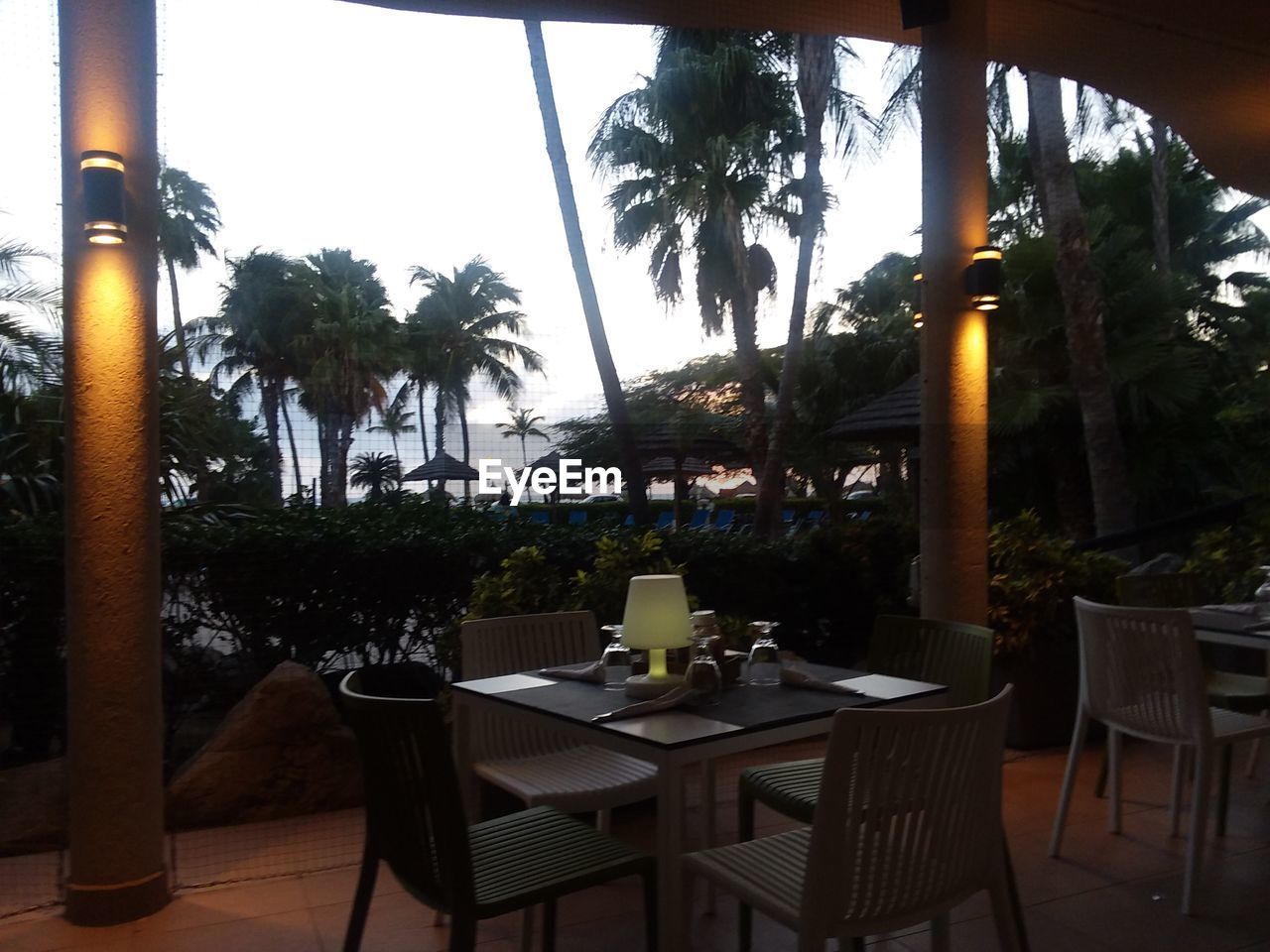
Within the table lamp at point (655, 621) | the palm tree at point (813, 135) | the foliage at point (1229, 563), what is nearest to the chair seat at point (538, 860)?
the table lamp at point (655, 621)

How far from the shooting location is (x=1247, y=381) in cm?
974

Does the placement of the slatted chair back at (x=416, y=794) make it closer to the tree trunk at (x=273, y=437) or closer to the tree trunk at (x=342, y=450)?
the tree trunk at (x=273, y=437)

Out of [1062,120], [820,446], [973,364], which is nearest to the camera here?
[973,364]

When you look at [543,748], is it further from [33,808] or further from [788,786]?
[33,808]

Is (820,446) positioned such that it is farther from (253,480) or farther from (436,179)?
(253,480)

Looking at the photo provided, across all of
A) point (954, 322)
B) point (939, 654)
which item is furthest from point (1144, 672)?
point (954, 322)

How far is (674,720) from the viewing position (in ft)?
7.09

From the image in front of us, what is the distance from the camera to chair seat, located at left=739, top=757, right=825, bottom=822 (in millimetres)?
2389

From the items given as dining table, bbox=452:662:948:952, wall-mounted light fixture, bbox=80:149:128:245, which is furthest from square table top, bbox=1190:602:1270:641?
wall-mounted light fixture, bbox=80:149:128:245

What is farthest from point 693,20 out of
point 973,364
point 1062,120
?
point 1062,120

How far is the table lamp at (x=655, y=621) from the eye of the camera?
2375 mm

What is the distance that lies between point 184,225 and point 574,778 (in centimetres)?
374

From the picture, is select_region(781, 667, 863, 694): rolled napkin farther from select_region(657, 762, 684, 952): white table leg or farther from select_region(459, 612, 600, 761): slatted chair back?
select_region(459, 612, 600, 761): slatted chair back

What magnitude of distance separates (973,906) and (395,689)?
8.10ft
